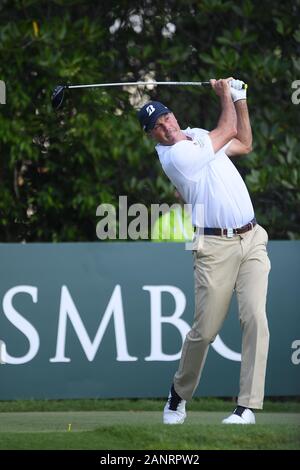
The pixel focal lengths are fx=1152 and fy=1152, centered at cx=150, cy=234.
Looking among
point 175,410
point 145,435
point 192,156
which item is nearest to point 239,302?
point 175,410

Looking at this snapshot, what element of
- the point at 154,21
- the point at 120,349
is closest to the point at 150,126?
the point at 120,349

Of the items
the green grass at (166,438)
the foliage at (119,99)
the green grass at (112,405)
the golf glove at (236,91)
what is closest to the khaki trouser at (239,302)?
the green grass at (166,438)

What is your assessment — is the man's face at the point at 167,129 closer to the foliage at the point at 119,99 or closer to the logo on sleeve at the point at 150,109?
the logo on sleeve at the point at 150,109

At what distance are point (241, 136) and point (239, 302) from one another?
100 cm

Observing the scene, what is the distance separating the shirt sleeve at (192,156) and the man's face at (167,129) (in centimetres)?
13

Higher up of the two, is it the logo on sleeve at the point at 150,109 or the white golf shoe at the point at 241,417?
the logo on sleeve at the point at 150,109

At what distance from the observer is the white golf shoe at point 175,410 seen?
6.65 meters

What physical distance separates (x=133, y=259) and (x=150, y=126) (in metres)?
2.39

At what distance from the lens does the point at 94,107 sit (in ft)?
34.3

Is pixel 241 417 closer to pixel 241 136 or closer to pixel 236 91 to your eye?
pixel 241 136

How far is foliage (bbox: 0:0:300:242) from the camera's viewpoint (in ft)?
33.4

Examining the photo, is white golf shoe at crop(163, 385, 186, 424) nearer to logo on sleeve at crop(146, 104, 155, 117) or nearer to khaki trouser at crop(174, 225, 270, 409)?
khaki trouser at crop(174, 225, 270, 409)
